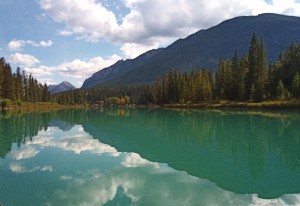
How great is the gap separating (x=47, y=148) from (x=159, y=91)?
127734mm

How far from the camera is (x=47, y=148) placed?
2703cm

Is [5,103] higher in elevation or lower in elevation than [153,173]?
higher

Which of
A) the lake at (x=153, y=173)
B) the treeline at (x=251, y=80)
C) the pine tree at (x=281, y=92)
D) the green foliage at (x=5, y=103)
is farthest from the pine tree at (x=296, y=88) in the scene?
the green foliage at (x=5, y=103)

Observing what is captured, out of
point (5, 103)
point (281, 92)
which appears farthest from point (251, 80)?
point (5, 103)

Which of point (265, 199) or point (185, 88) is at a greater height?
point (185, 88)

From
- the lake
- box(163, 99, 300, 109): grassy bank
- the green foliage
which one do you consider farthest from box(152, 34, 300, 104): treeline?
the lake

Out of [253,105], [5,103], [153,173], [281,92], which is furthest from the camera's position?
[5,103]

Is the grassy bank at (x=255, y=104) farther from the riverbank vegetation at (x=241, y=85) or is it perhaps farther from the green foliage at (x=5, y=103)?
the green foliage at (x=5, y=103)

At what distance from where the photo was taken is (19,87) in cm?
13625

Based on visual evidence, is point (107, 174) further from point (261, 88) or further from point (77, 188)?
point (261, 88)

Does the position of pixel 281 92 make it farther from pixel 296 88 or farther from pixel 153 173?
pixel 153 173

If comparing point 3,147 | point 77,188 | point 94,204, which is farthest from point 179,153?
point 3,147

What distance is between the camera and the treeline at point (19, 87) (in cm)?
11850

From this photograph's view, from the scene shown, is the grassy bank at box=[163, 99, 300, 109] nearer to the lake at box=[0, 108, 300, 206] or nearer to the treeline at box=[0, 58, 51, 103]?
the lake at box=[0, 108, 300, 206]
